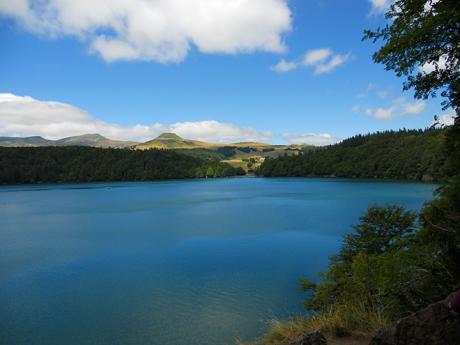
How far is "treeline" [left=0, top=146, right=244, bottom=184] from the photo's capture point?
16212cm

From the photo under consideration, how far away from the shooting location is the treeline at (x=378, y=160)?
435 feet

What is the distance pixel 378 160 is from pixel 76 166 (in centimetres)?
14654

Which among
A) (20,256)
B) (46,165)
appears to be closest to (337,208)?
(20,256)

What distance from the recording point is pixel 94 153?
194250 mm

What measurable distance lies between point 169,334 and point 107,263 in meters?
15.2

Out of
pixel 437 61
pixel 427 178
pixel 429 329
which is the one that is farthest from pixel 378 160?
pixel 429 329

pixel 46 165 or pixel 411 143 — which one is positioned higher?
pixel 411 143

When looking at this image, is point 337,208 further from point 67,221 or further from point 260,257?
point 67,221

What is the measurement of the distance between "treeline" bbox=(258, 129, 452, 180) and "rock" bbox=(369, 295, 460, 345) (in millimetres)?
116161

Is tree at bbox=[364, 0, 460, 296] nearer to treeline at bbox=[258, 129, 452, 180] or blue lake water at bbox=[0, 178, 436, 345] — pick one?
blue lake water at bbox=[0, 178, 436, 345]

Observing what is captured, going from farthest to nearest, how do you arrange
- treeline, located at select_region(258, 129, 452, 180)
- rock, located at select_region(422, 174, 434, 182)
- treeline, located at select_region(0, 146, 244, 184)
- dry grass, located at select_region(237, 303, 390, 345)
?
treeline, located at select_region(0, 146, 244, 184) < treeline, located at select_region(258, 129, 452, 180) < rock, located at select_region(422, 174, 434, 182) < dry grass, located at select_region(237, 303, 390, 345)

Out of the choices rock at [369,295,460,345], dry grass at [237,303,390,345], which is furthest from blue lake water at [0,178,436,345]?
rock at [369,295,460,345]

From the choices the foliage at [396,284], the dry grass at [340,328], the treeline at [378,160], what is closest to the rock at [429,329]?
the dry grass at [340,328]

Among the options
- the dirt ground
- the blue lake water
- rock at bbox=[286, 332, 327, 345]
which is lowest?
the blue lake water
